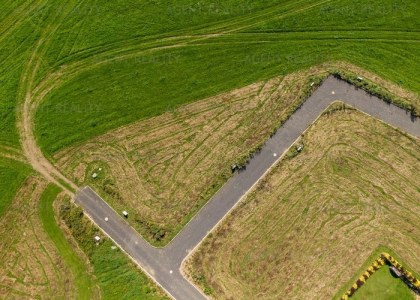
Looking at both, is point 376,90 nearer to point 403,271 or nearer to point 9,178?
point 403,271

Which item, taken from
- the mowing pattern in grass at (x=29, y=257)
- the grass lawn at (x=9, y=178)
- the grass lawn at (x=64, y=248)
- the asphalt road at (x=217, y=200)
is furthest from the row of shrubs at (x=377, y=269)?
the grass lawn at (x=9, y=178)

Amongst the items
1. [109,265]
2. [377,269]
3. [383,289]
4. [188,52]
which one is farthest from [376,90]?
[109,265]

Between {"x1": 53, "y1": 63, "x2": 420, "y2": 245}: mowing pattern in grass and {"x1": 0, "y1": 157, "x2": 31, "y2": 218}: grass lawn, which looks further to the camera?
{"x1": 0, "y1": 157, "x2": 31, "y2": 218}: grass lawn

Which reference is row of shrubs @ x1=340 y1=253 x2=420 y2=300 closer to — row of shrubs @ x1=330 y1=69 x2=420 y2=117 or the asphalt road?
the asphalt road

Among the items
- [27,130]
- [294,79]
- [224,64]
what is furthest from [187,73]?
[27,130]

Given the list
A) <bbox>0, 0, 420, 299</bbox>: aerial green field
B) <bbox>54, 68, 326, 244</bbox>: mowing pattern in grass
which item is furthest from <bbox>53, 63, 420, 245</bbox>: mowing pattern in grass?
<bbox>0, 0, 420, 299</bbox>: aerial green field

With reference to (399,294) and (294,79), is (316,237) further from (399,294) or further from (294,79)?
(294,79)
